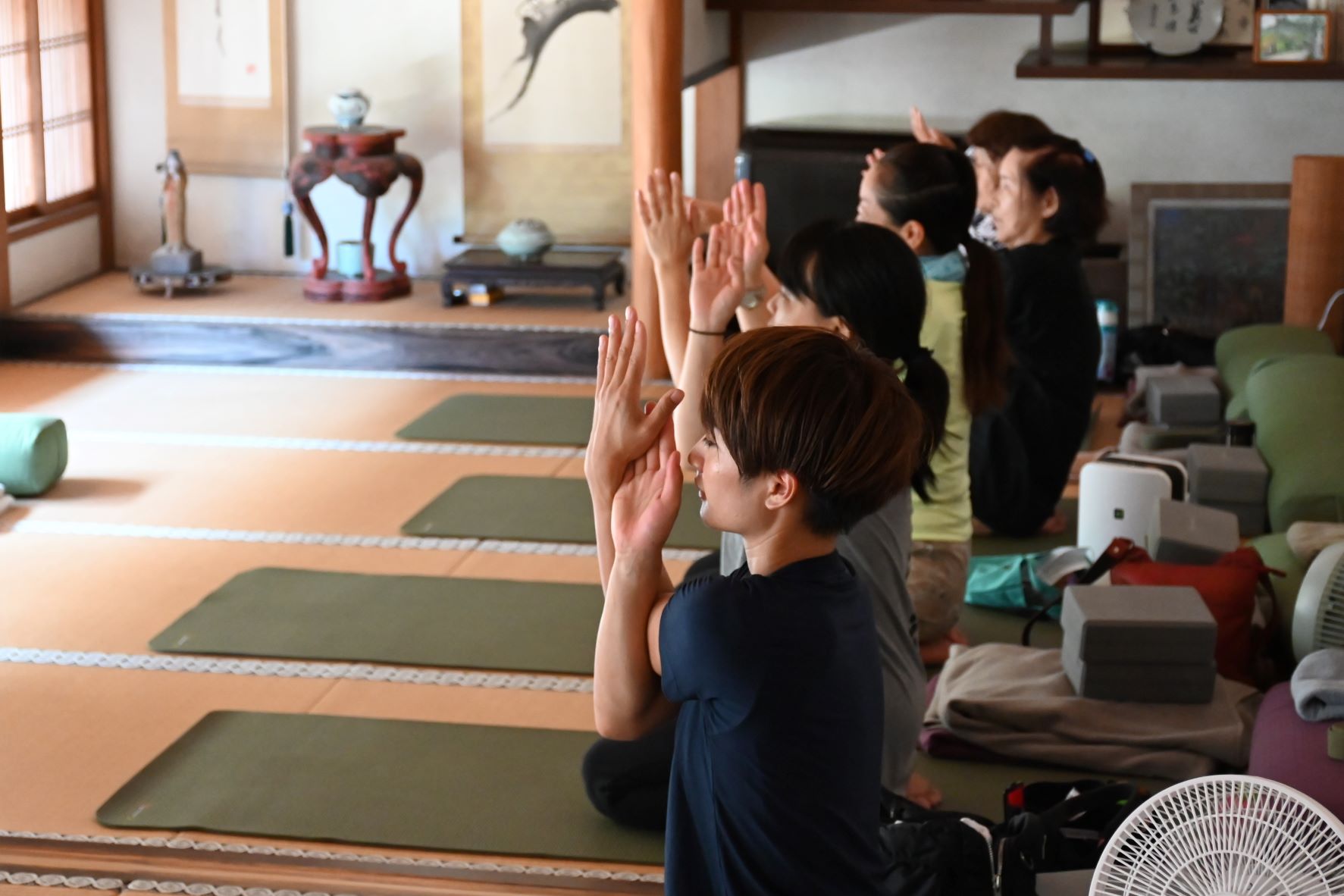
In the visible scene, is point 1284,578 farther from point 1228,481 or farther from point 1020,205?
point 1020,205

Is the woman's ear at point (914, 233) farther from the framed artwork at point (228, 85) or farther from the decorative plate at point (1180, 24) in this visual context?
the framed artwork at point (228, 85)

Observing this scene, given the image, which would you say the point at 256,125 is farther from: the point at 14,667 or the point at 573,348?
the point at 14,667

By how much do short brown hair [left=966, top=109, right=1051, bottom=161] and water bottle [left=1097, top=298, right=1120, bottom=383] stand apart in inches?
63.2

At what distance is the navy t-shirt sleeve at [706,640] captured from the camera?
4.99 feet

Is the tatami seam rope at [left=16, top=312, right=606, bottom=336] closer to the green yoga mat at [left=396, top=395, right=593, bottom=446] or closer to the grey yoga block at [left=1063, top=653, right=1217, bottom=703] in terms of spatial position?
the green yoga mat at [left=396, top=395, right=593, bottom=446]

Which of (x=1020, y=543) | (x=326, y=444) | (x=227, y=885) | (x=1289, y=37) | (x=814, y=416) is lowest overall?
(x=227, y=885)

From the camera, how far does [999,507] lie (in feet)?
14.0

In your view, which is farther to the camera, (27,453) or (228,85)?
(228,85)

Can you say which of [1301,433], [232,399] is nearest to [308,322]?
[232,399]

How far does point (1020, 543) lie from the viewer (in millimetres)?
4297

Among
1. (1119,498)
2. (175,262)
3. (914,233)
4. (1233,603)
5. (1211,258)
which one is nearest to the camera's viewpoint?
(1233,603)

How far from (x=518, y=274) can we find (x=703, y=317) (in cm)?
416

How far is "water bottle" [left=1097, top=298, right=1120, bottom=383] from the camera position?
5.86m

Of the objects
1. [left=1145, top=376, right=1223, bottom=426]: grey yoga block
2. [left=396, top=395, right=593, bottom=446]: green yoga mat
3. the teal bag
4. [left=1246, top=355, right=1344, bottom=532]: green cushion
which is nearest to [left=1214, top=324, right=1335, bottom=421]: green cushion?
[left=1145, top=376, right=1223, bottom=426]: grey yoga block
